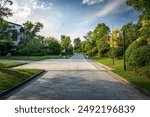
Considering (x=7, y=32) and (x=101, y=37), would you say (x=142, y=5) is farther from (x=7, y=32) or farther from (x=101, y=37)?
(x=101, y=37)

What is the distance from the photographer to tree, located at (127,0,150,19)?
16.6 meters

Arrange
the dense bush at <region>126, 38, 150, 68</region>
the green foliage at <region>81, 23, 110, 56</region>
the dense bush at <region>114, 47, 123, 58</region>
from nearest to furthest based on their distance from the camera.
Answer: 1. the dense bush at <region>126, 38, 150, 68</region>
2. the dense bush at <region>114, 47, 123, 58</region>
3. the green foliage at <region>81, 23, 110, 56</region>

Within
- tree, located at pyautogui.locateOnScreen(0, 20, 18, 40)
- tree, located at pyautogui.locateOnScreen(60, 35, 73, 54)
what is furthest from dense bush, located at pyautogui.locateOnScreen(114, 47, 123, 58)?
tree, located at pyautogui.locateOnScreen(60, 35, 73, 54)

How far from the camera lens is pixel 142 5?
669 inches

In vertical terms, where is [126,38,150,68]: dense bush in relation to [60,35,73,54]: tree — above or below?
below

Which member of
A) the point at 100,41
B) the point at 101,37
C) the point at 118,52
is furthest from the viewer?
the point at 101,37

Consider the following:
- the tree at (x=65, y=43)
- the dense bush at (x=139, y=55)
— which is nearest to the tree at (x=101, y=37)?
the dense bush at (x=139, y=55)

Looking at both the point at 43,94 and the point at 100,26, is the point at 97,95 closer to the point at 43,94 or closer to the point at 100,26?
the point at 43,94

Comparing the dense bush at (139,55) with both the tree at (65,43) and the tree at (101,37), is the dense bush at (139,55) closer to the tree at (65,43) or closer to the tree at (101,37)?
the tree at (101,37)

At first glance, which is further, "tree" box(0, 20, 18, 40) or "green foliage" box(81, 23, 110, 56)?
"green foliage" box(81, 23, 110, 56)

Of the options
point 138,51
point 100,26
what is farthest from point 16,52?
point 138,51

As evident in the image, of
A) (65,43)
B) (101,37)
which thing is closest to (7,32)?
(101,37)

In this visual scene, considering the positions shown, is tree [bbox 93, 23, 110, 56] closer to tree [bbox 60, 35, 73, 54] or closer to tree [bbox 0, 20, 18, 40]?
tree [bbox 0, 20, 18, 40]

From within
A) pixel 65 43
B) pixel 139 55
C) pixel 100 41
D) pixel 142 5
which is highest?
pixel 65 43
